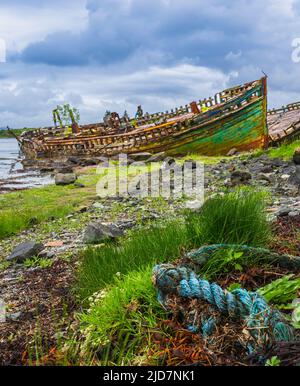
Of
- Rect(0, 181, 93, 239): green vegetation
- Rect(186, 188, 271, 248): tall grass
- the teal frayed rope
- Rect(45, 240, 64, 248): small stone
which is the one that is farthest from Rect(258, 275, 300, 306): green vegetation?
Rect(0, 181, 93, 239): green vegetation

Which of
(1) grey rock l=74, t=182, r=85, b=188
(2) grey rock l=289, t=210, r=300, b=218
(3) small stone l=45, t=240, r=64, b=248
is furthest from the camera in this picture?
(1) grey rock l=74, t=182, r=85, b=188

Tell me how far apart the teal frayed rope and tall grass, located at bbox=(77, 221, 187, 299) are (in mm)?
782

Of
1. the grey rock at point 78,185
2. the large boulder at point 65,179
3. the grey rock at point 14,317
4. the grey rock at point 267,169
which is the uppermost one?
the grey rock at point 267,169

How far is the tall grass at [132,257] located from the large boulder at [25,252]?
8.87 ft

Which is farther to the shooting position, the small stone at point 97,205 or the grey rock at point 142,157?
the grey rock at point 142,157

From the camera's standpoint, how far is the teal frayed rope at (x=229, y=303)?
306 cm

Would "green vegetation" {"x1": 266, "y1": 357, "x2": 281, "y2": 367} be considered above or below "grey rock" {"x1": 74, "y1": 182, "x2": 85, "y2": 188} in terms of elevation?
below

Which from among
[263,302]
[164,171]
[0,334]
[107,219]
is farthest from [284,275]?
[164,171]

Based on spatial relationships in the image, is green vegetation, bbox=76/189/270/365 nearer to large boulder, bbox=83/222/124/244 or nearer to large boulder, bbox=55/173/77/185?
large boulder, bbox=83/222/124/244

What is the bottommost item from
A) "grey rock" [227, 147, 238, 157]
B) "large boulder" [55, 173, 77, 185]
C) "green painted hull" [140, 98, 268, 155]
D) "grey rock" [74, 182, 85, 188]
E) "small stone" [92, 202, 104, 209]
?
"small stone" [92, 202, 104, 209]

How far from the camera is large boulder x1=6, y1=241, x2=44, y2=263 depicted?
25.6ft

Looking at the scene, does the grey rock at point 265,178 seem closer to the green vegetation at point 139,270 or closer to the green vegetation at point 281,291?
the green vegetation at point 139,270

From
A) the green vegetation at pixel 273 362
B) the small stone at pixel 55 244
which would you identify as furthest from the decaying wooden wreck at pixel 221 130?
the green vegetation at pixel 273 362
